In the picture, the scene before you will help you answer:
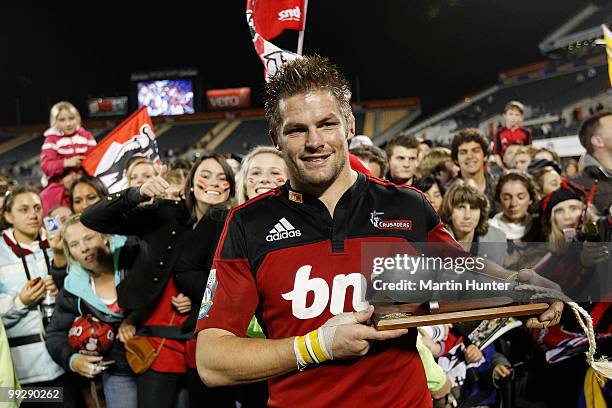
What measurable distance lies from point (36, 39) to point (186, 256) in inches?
1250

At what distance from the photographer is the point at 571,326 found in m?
3.11

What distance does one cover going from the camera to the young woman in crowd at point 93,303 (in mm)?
3246

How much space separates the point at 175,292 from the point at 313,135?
1.81m

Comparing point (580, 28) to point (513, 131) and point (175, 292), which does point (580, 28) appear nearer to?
point (513, 131)

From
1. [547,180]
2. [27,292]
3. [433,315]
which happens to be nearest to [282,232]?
[433,315]

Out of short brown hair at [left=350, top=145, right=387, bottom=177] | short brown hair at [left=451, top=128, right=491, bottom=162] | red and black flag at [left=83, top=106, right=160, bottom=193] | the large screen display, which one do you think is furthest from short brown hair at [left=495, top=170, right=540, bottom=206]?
the large screen display

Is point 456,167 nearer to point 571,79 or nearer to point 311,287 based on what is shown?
point 311,287

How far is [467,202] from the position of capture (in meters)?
3.64

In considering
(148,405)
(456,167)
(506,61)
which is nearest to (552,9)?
(506,61)

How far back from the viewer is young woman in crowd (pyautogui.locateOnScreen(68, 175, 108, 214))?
171 inches

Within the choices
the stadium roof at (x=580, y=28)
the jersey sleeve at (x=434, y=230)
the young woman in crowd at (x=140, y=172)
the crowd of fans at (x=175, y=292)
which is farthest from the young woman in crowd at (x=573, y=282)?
the stadium roof at (x=580, y=28)

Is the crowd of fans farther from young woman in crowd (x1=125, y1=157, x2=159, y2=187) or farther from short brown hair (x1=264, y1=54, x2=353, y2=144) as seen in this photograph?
Result: short brown hair (x1=264, y1=54, x2=353, y2=144)

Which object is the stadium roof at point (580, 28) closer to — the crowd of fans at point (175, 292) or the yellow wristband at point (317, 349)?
the crowd of fans at point (175, 292)

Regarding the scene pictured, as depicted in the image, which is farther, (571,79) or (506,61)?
(506,61)
